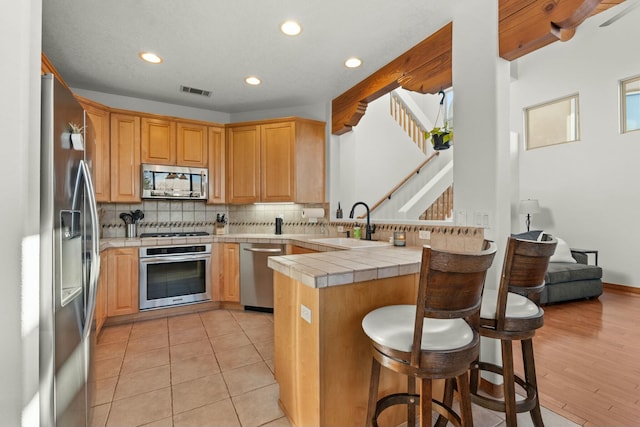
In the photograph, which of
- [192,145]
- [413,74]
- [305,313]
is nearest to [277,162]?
[192,145]

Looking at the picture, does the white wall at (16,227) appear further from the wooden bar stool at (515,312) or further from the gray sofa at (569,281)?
the gray sofa at (569,281)

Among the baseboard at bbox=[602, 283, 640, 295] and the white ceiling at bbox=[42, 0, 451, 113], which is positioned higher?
the white ceiling at bbox=[42, 0, 451, 113]

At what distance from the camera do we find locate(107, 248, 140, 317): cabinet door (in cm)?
311

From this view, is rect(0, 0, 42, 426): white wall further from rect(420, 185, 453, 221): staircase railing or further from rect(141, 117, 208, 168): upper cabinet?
rect(420, 185, 453, 221): staircase railing

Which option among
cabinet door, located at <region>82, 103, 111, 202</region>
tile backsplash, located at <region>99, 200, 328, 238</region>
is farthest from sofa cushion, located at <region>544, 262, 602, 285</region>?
cabinet door, located at <region>82, 103, 111, 202</region>

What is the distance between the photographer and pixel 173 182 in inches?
147

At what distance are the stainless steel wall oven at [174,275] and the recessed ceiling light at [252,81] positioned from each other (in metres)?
2.05

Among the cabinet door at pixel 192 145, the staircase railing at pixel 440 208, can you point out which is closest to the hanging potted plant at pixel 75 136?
the cabinet door at pixel 192 145

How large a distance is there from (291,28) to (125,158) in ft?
8.42

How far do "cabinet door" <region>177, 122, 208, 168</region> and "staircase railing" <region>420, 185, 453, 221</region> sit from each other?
3.85 m

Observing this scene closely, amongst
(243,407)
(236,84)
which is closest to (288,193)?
(236,84)

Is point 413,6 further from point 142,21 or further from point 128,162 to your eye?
point 128,162

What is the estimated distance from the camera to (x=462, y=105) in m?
2.13

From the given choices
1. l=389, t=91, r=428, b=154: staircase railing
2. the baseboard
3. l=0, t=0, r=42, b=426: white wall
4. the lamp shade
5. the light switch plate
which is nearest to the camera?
l=0, t=0, r=42, b=426: white wall
